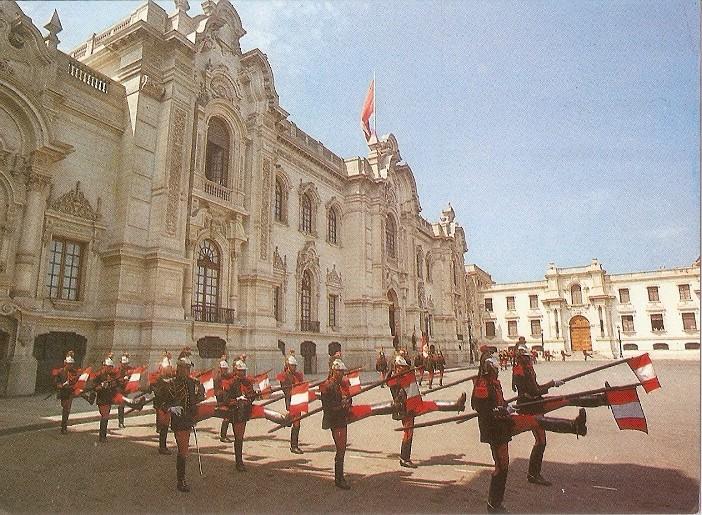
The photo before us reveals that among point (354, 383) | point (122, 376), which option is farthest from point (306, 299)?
point (354, 383)

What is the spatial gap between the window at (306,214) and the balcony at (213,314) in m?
8.20

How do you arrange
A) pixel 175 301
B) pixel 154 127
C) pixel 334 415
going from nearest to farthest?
pixel 334 415 < pixel 175 301 < pixel 154 127

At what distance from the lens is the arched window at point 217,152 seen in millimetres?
19656

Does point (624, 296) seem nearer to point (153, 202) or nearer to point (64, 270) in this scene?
point (153, 202)

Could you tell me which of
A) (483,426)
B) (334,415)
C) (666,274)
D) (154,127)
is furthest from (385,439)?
(666,274)

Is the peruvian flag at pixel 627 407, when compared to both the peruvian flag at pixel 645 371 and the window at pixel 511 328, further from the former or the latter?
the window at pixel 511 328

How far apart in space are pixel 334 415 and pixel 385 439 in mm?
3148

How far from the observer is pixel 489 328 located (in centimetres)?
6078

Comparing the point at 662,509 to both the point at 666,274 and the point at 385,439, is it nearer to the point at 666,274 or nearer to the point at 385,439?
the point at 385,439

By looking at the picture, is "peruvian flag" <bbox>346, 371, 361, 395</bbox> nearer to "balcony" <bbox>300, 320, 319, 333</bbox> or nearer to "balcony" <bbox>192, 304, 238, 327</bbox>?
"balcony" <bbox>192, 304, 238, 327</bbox>

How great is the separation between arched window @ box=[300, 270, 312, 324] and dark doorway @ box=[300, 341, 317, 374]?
116cm

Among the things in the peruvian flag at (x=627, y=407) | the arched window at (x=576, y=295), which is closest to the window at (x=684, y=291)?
the arched window at (x=576, y=295)

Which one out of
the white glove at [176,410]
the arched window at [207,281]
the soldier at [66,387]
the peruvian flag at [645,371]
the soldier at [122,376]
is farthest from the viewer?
the arched window at [207,281]

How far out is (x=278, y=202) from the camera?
2398 cm
